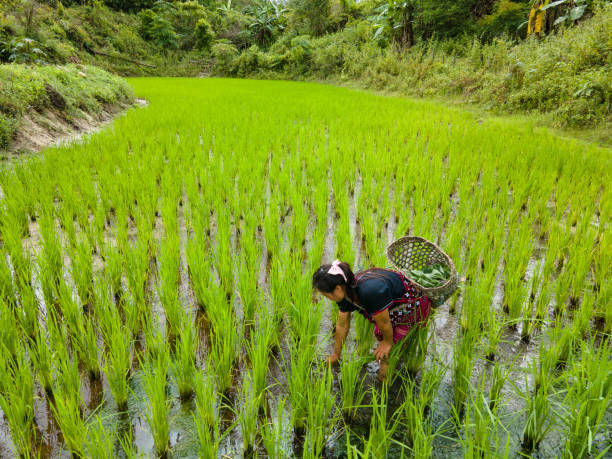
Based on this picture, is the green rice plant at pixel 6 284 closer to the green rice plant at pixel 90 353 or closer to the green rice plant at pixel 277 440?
the green rice plant at pixel 90 353

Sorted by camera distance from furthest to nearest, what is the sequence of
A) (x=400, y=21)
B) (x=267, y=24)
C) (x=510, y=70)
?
(x=267, y=24)
(x=400, y=21)
(x=510, y=70)

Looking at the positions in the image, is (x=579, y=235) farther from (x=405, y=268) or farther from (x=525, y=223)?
(x=405, y=268)

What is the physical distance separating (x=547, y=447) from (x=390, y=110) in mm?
6905

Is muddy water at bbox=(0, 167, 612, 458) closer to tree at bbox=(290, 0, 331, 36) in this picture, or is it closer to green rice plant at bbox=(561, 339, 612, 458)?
green rice plant at bbox=(561, 339, 612, 458)

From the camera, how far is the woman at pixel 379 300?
3.91 ft

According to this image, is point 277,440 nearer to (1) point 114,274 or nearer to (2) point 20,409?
(2) point 20,409

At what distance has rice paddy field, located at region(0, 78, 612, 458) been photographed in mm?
1064

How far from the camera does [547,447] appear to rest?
1.07 meters

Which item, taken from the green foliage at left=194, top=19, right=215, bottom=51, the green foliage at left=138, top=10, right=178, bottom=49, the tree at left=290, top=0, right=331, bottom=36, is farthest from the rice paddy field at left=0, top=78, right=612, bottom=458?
the green foliage at left=194, top=19, right=215, bottom=51

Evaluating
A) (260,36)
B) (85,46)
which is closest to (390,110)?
A: (85,46)

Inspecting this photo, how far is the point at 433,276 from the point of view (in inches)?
59.6

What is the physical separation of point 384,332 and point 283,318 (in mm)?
521

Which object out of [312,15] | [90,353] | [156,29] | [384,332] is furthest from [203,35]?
[384,332]

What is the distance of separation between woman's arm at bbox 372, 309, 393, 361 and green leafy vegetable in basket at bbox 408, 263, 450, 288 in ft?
0.97
